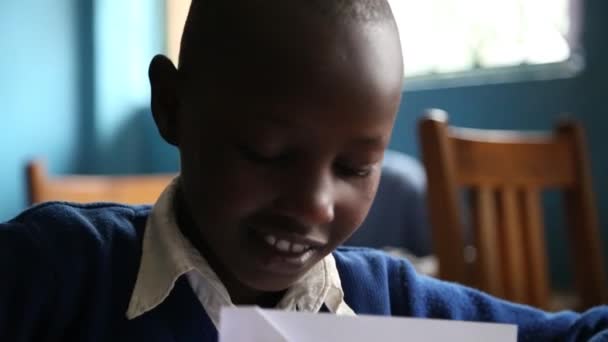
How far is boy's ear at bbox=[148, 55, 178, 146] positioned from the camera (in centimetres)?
49

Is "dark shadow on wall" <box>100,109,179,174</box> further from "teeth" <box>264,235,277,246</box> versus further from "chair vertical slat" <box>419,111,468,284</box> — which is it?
"teeth" <box>264,235,277,246</box>

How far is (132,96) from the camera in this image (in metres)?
2.90

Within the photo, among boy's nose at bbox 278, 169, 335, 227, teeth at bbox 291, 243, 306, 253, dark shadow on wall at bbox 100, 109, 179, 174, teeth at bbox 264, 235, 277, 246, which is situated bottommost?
dark shadow on wall at bbox 100, 109, 179, 174

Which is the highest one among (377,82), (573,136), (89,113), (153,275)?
(377,82)

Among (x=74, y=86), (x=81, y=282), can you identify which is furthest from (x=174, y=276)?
(x=74, y=86)

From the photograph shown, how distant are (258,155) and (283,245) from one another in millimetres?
57

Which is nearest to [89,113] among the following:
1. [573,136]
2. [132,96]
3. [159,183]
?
[132,96]

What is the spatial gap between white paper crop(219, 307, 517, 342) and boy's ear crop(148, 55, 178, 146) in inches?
6.3

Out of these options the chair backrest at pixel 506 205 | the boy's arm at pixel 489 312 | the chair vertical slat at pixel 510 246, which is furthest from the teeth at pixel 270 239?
the chair vertical slat at pixel 510 246

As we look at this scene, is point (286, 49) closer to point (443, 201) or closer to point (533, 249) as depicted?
point (443, 201)

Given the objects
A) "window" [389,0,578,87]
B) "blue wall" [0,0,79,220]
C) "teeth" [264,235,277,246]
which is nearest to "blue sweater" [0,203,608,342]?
"teeth" [264,235,277,246]

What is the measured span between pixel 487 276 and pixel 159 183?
0.65 metres

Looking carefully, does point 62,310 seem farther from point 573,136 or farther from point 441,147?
point 573,136

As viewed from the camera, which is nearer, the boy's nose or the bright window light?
the boy's nose
